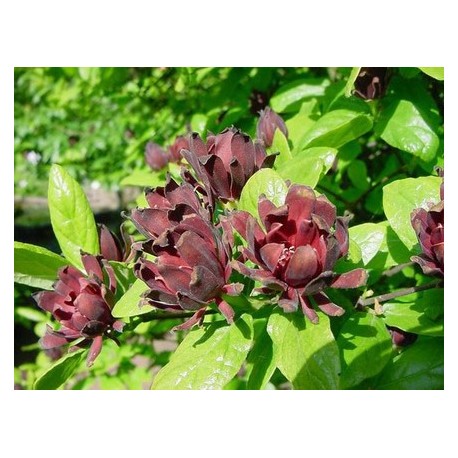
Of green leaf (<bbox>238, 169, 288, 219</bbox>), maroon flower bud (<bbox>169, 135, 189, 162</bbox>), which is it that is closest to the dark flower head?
green leaf (<bbox>238, 169, 288, 219</bbox>)

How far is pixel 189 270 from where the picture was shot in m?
1.00

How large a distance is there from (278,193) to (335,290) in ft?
0.90

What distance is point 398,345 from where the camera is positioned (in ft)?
4.21

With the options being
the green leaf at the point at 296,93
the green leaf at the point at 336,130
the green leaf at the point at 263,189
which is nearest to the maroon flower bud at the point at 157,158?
the green leaf at the point at 296,93

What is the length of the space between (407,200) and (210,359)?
54cm

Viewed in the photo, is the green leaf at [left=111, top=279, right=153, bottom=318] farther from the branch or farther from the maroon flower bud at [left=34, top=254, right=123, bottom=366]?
the branch

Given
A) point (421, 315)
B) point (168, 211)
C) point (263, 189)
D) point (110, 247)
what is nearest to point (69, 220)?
point (110, 247)

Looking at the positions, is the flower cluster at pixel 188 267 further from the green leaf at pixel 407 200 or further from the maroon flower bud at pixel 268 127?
the maroon flower bud at pixel 268 127

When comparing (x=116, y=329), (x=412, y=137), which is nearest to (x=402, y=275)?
(x=412, y=137)

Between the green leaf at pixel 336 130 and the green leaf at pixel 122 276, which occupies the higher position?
the green leaf at pixel 336 130

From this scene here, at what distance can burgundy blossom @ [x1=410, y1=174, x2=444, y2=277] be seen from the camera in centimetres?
100

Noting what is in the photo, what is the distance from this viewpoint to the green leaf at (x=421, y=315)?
1.10 meters

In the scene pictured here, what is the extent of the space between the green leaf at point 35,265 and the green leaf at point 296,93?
1.02m

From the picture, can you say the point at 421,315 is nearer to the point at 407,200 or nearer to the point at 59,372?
the point at 407,200
